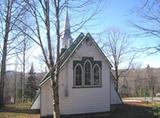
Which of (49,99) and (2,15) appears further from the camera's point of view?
(2,15)

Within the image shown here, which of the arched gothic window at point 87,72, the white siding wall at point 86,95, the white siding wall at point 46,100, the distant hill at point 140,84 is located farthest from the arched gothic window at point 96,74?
the distant hill at point 140,84

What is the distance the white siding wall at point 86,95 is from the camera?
23.1 meters

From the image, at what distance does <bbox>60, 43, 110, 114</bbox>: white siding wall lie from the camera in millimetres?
23062

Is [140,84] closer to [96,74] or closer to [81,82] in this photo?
[96,74]

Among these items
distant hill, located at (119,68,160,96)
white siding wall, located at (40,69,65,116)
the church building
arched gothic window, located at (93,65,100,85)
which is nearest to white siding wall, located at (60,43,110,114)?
the church building

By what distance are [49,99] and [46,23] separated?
9.63m

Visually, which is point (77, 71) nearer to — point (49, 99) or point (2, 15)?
point (49, 99)

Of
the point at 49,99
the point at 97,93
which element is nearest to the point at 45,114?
the point at 49,99

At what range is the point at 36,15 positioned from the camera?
14.4m

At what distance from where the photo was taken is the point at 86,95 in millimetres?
23938

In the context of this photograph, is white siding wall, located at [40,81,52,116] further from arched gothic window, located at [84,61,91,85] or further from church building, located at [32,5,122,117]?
arched gothic window, located at [84,61,91,85]

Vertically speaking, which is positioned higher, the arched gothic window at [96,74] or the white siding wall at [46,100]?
the arched gothic window at [96,74]

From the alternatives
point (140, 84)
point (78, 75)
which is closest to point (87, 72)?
point (78, 75)

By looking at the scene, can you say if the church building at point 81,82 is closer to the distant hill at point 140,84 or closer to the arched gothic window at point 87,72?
the arched gothic window at point 87,72
